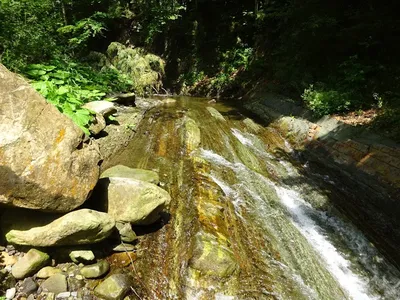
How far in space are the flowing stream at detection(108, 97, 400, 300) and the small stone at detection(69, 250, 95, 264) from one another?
2.16 feet

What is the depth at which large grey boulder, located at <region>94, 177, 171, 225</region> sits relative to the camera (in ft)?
15.6

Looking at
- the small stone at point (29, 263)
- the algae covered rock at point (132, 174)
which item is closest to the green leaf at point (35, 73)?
the algae covered rock at point (132, 174)

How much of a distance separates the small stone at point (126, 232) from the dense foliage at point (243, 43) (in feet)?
21.5

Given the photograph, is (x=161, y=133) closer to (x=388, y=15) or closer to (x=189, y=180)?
(x=189, y=180)

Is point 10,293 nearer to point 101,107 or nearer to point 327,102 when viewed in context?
point 101,107

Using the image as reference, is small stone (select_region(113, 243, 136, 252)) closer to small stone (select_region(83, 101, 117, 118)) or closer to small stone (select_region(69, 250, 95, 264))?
small stone (select_region(69, 250, 95, 264))

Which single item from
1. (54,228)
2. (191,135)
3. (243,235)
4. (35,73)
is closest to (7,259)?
(54,228)

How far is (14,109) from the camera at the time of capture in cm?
388

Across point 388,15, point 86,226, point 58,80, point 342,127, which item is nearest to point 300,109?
point 342,127

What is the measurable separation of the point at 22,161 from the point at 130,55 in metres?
15.8

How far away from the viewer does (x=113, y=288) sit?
383 centimetres

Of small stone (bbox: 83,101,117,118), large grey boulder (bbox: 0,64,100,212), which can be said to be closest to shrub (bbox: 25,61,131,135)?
small stone (bbox: 83,101,117,118)

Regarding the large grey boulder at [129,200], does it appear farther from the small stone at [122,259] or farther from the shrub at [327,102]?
the shrub at [327,102]

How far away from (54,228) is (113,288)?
1125mm
